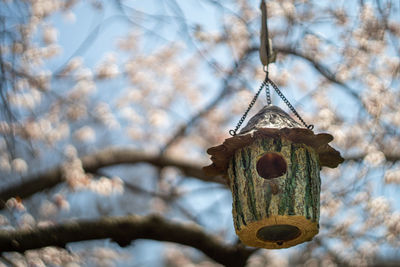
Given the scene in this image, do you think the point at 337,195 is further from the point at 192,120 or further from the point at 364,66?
the point at 192,120

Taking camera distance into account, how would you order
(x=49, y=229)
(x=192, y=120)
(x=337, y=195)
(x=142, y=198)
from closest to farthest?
(x=49, y=229) < (x=337, y=195) < (x=192, y=120) < (x=142, y=198)

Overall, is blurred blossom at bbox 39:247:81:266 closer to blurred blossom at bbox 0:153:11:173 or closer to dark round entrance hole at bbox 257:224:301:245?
blurred blossom at bbox 0:153:11:173

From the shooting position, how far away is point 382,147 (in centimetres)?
531

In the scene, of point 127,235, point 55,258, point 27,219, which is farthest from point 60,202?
point 127,235

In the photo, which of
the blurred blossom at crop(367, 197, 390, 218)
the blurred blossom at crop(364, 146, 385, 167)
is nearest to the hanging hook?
the blurred blossom at crop(364, 146, 385, 167)

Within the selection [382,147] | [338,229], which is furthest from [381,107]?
[338,229]

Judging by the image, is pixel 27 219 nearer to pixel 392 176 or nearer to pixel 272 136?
pixel 272 136

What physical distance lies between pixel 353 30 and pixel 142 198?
3.33 metres

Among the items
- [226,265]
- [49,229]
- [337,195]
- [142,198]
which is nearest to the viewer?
[49,229]

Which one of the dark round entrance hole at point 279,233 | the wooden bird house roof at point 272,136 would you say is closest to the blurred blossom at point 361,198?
the wooden bird house roof at point 272,136

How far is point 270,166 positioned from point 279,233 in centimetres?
39

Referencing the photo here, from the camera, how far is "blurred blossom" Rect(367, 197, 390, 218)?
5.32 m

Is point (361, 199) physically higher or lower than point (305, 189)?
higher

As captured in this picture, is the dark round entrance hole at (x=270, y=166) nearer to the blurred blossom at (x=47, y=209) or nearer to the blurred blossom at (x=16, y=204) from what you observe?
the blurred blossom at (x=16, y=204)
